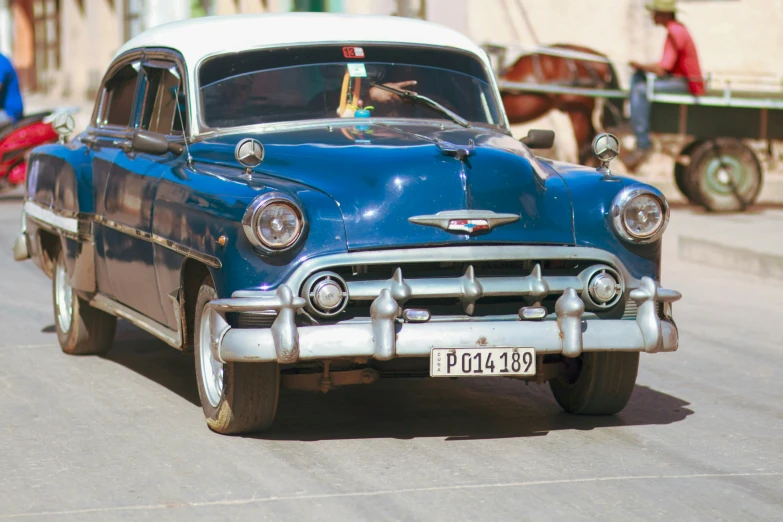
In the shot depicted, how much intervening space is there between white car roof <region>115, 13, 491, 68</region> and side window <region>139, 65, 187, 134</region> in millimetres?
131

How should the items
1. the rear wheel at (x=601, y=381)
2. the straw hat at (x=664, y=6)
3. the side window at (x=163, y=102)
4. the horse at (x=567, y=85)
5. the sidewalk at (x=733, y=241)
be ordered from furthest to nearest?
the horse at (x=567, y=85), the straw hat at (x=664, y=6), the sidewalk at (x=733, y=241), the side window at (x=163, y=102), the rear wheel at (x=601, y=381)

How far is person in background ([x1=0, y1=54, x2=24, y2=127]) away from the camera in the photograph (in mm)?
17562

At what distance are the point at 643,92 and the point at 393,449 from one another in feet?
39.1

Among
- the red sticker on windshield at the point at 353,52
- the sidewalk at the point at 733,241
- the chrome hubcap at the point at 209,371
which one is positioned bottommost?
the sidewalk at the point at 733,241

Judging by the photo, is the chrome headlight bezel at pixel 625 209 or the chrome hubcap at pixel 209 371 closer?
the chrome headlight bezel at pixel 625 209

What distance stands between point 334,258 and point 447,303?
0.52 m

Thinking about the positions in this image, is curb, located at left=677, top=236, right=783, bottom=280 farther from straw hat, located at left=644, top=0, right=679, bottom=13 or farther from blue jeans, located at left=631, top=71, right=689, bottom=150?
straw hat, located at left=644, top=0, right=679, bottom=13

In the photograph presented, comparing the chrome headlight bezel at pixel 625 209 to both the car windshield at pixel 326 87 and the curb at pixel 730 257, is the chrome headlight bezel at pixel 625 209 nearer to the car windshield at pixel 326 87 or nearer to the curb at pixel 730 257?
the car windshield at pixel 326 87

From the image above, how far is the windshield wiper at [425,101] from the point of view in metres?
7.50

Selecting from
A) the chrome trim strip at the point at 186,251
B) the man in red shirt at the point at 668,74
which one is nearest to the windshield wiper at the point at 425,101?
the chrome trim strip at the point at 186,251

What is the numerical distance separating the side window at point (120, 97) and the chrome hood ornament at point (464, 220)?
254 centimetres

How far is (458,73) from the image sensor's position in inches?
309

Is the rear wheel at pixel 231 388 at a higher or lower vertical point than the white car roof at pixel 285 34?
lower

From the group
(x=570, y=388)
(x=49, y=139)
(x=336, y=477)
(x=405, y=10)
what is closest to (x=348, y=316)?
(x=336, y=477)
